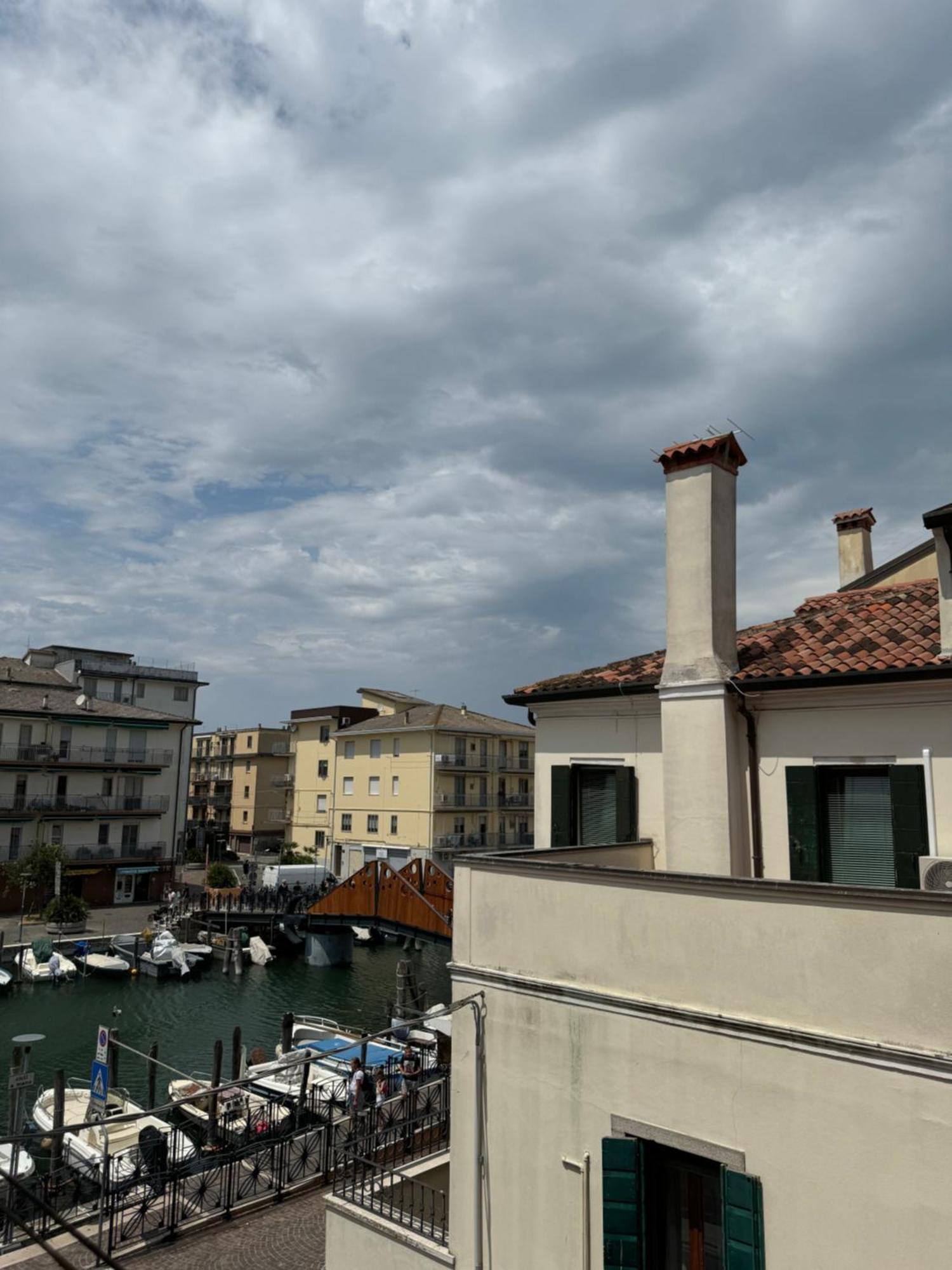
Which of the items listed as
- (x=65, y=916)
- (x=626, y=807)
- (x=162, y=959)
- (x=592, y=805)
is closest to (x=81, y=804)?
(x=65, y=916)

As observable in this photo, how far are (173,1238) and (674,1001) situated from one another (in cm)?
1081

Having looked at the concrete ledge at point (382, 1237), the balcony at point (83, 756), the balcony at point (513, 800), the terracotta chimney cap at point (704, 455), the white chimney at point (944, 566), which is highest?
the terracotta chimney cap at point (704, 455)

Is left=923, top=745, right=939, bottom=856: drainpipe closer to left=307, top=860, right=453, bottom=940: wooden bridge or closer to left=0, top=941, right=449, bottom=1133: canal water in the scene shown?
left=307, top=860, right=453, bottom=940: wooden bridge

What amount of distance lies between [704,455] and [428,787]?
148 ft

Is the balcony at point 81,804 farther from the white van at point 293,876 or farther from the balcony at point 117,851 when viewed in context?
the white van at point 293,876

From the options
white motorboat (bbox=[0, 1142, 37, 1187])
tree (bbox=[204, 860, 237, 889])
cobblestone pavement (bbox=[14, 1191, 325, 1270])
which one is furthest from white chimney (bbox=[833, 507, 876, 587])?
tree (bbox=[204, 860, 237, 889])

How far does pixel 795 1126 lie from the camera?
754 cm

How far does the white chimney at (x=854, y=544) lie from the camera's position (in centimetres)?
1931

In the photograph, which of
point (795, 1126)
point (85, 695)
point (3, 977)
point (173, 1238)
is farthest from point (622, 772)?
point (85, 695)

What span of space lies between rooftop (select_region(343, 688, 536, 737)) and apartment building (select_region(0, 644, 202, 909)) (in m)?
12.4

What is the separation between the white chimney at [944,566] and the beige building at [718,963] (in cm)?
4

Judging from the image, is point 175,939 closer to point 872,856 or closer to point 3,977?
point 3,977

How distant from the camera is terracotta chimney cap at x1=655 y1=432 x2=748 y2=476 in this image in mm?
11812

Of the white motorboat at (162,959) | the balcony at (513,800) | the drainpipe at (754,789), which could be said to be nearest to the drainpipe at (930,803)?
the drainpipe at (754,789)
